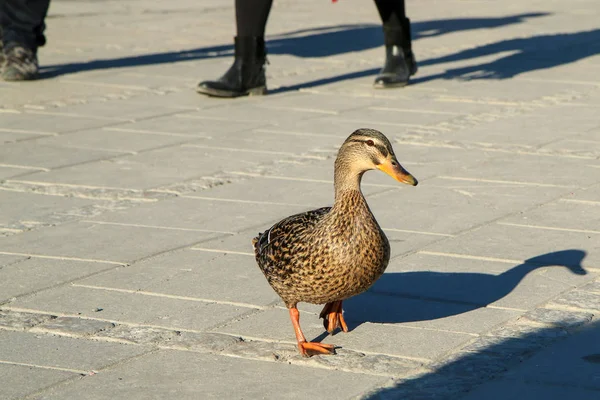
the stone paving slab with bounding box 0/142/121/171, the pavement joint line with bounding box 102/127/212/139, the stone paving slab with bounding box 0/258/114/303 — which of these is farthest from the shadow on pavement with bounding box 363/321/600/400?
the pavement joint line with bounding box 102/127/212/139

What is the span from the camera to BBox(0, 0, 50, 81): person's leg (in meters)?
11.0

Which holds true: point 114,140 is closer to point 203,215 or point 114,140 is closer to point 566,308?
point 203,215

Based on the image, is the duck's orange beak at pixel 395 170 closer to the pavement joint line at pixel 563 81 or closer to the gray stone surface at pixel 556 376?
the gray stone surface at pixel 556 376

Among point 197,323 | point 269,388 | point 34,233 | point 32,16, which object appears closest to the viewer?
point 269,388

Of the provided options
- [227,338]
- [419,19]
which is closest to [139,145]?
[227,338]

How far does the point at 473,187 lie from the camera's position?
7.17 metres

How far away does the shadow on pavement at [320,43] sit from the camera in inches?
476

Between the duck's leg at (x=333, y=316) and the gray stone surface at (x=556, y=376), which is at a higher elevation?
the duck's leg at (x=333, y=316)

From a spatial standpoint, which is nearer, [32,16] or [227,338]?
[227,338]

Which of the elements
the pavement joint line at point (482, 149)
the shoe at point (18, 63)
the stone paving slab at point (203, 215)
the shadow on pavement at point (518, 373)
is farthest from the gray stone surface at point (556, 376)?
the shoe at point (18, 63)

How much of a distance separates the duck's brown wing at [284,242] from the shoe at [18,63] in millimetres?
6894

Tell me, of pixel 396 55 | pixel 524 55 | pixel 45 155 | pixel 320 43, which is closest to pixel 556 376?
pixel 45 155

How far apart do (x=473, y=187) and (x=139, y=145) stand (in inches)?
100

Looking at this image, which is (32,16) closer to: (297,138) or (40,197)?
(297,138)
